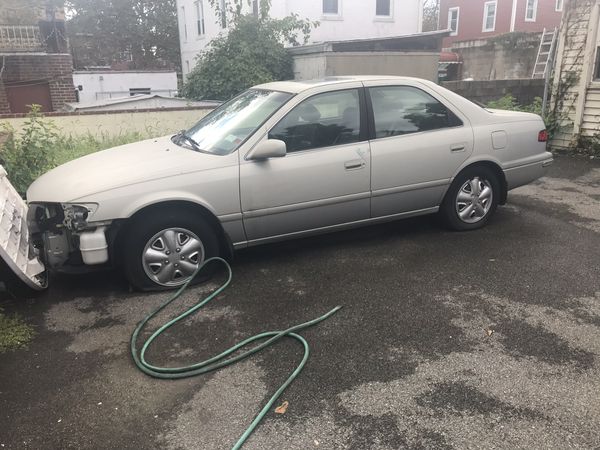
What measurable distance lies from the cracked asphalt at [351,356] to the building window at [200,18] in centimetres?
2340

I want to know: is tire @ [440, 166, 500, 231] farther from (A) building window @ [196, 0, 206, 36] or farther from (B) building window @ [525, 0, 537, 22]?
(B) building window @ [525, 0, 537, 22]

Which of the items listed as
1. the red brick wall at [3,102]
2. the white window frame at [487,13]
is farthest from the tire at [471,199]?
the white window frame at [487,13]

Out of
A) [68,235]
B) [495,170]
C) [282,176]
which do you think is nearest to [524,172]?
[495,170]

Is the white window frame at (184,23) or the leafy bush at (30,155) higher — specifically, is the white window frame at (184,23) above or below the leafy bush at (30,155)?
above

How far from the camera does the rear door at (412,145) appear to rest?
499 cm

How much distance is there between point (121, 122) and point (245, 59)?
7.20 meters

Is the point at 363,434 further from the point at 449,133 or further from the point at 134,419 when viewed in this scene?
the point at 449,133

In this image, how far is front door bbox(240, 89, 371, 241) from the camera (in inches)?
179

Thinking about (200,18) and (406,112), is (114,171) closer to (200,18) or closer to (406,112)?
(406,112)

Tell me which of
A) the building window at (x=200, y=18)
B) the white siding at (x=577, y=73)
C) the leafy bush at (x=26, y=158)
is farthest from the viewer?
the building window at (x=200, y=18)

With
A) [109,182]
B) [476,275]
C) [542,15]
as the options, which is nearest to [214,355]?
[109,182]

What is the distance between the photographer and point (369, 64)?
1509 centimetres

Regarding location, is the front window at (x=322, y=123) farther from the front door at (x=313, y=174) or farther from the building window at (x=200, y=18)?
the building window at (x=200, y=18)

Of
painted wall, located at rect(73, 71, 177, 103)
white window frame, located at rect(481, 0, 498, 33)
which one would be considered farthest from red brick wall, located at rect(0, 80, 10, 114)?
white window frame, located at rect(481, 0, 498, 33)
